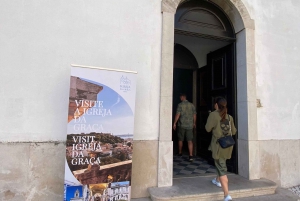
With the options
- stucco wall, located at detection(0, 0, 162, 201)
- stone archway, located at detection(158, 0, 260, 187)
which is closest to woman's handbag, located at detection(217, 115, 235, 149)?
stone archway, located at detection(158, 0, 260, 187)

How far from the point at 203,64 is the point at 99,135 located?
4609 millimetres

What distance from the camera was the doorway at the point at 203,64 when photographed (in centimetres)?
477

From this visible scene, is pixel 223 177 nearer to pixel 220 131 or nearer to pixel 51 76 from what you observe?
pixel 220 131

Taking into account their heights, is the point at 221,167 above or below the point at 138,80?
below

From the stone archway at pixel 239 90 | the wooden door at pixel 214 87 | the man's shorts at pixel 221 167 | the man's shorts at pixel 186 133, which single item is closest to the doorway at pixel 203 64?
the wooden door at pixel 214 87

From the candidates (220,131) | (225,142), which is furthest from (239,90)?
Result: (225,142)

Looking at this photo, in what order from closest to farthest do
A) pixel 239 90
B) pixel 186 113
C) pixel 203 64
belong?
1. pixel 239 90
2. pixel 186 113
3. pixel 203 64

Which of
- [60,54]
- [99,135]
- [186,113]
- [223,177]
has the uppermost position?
[60,54]

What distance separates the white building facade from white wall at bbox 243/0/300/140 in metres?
0.02

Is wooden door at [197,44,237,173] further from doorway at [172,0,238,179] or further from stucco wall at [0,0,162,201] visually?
stucco wall at [0,0,162,201]

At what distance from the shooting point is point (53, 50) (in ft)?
11.1

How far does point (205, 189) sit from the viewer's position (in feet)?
12.1

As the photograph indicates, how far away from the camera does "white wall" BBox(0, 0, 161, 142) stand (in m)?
3.19

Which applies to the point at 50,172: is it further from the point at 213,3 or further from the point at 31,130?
the point at 213,3
